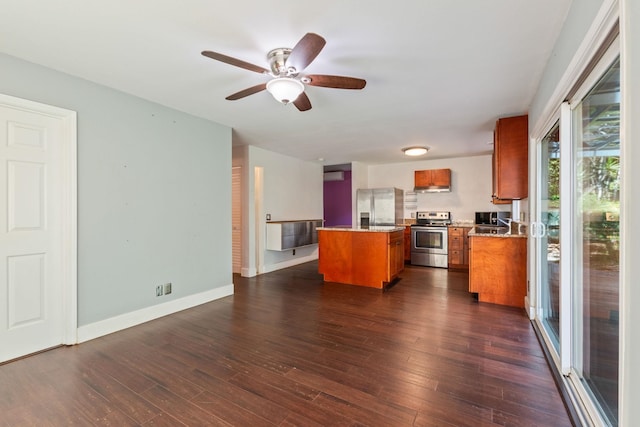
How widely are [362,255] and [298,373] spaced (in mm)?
2656

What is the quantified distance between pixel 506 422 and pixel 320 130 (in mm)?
3771

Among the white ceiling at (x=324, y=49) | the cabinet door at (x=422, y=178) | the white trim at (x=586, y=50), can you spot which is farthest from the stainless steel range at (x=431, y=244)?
the white trim at (x=586, y=50)

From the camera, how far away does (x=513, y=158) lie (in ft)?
11.4

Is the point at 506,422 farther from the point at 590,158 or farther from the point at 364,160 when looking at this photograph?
the point at 364,160

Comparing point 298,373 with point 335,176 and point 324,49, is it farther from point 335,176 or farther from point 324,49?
point 335,176

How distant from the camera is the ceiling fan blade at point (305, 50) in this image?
1665 millimetres

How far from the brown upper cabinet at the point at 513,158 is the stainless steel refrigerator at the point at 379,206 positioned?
3.04 metres

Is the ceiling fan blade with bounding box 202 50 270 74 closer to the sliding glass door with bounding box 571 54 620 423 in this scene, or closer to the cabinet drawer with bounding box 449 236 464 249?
the sliding glass door with bounding box 571 54 620 423

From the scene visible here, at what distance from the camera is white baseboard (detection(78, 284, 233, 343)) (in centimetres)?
272

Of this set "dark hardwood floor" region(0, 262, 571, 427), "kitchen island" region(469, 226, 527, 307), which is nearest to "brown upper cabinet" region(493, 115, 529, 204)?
"kitchen island" region(469, 226, 527, 307)

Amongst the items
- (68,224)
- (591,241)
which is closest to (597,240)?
(591,241)

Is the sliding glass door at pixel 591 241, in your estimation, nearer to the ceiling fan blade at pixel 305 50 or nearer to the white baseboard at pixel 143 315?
the ceiling fan blade at pixel 305 50

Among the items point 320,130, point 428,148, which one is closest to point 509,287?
point 428,148

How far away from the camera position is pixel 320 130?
4.33m
